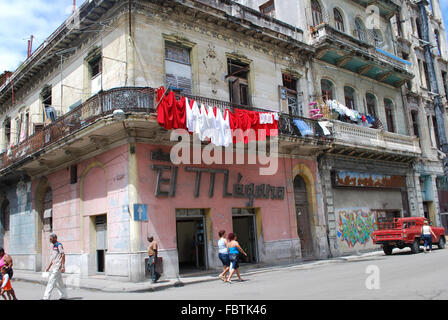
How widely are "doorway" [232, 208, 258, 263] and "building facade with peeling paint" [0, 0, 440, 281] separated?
0.06 metres

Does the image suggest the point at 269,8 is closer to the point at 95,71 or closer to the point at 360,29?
the point at 360,29

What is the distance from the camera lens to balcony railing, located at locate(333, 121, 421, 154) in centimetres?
1983

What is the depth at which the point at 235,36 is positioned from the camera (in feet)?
57.4

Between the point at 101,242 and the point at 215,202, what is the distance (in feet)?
14.7

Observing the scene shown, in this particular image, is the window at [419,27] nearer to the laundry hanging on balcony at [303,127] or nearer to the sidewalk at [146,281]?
the laundry hanging on balcony at [303,127]

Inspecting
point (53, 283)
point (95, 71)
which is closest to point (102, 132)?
point (95, 71)

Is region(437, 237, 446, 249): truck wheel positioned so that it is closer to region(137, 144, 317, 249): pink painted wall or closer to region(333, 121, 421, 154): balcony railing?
region(333, 121, 421, 154): balcony railing

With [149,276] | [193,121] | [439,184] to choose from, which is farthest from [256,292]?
[439,184]

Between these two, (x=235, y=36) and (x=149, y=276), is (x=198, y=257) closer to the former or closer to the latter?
(x=149, y=276)

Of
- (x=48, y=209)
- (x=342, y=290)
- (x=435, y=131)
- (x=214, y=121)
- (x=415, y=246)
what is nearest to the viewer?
(x=342, y=290)

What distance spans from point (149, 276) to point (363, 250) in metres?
12.6

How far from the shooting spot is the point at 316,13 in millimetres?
22141

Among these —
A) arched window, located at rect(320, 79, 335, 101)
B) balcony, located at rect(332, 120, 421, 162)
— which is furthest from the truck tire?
arched window, located at rect(320, 79, 335, 101)

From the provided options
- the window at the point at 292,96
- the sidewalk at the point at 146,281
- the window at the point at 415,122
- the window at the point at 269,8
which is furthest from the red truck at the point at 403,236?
the window at the point at 269,8
